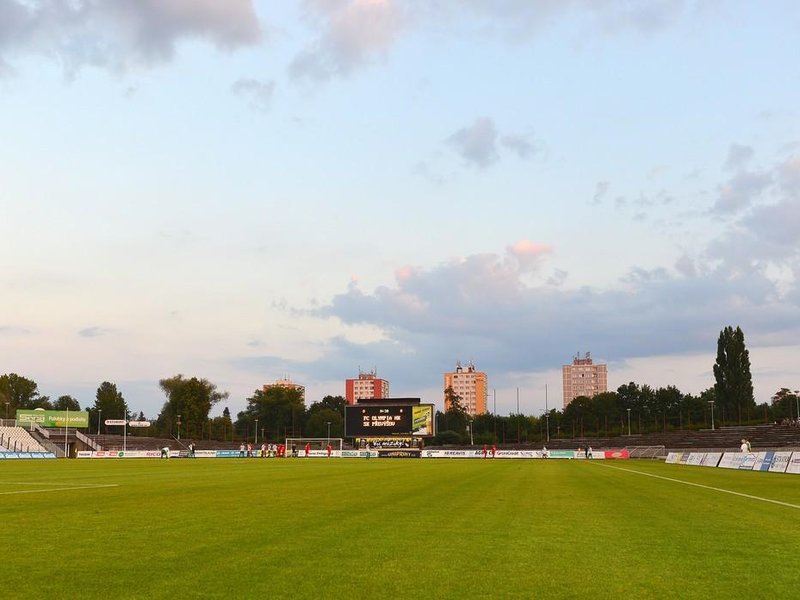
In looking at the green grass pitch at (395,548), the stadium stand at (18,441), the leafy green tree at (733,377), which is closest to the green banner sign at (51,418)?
the stadium stand at (18,441)

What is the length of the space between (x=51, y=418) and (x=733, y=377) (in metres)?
100

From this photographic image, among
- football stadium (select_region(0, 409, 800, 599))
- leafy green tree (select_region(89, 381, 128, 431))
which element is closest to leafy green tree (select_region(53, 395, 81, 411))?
leafy green tree (select_region(89, 381, 128, 431))

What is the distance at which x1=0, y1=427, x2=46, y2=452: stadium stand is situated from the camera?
72.5 metres

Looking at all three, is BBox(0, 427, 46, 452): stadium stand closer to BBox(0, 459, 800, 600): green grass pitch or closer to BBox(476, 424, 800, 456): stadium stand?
A: BBox(476, 424, 800, 456): stadium stand

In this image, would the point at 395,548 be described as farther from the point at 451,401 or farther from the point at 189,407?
the point at 451,401

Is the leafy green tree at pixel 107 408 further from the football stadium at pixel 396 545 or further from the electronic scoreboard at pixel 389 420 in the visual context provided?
the football stadium at pixel 396 545

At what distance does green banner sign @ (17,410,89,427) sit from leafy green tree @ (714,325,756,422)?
9505cm

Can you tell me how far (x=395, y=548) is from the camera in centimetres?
899

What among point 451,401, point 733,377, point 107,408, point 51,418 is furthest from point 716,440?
point 107,408

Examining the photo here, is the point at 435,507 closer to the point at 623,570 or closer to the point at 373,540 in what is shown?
the point at 373,540

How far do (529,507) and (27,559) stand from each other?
31.5 ft

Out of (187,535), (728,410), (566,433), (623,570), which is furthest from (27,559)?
(566,433)

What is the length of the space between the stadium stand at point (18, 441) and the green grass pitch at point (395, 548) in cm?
6363

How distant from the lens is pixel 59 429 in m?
104
